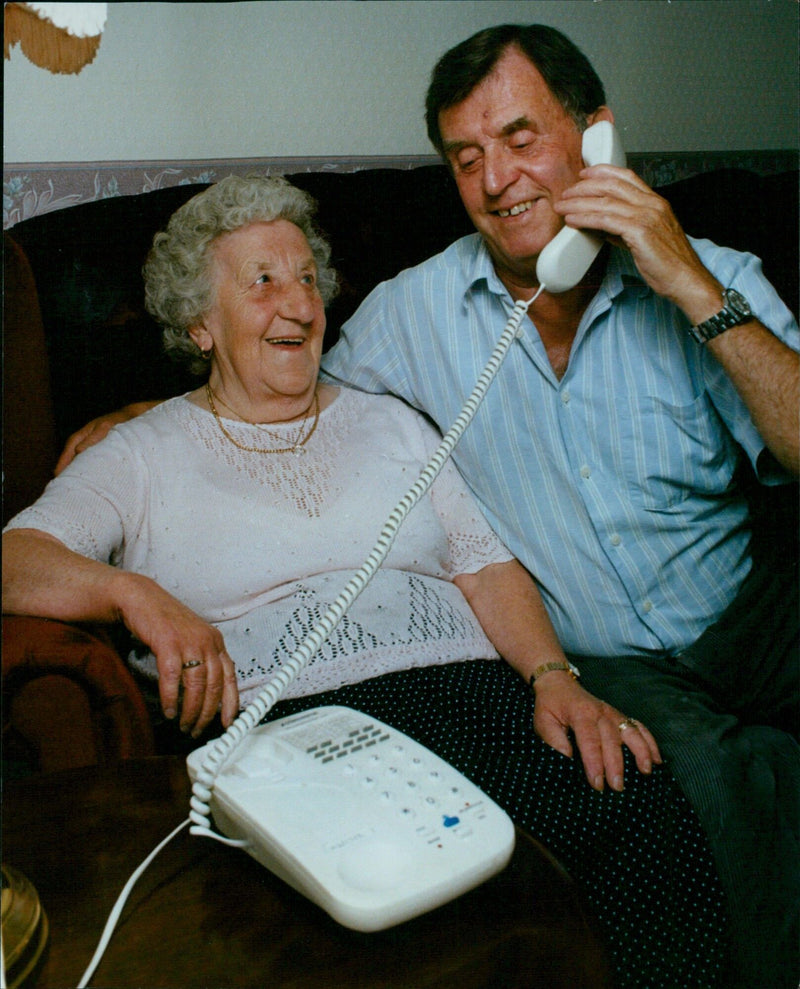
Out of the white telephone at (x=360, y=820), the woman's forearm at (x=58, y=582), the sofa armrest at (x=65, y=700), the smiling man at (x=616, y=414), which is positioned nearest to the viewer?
the white telephone at (x=360, y=820)

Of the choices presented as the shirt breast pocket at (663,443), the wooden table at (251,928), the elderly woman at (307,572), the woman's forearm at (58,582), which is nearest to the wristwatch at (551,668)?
the elderly woman at (307,572)

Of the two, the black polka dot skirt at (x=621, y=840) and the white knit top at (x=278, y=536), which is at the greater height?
the white knit top at (x=278, y=536)

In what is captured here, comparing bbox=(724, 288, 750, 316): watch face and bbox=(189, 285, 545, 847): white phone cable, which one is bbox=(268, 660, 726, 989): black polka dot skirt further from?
bbox=(724, 288, 750, 316): watch face

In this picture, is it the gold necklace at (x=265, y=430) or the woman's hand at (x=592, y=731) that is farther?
the gold necklace at (x=265, y=430)

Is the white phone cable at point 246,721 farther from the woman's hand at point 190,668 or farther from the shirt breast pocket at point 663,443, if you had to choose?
the shirt breast pocket at point 663,443

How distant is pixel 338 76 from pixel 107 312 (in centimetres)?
44

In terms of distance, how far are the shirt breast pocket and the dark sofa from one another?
0.13m

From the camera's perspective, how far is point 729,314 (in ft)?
2.97

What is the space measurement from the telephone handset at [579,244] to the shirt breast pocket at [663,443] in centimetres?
20

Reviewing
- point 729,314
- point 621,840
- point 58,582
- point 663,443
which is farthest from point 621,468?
point 58,582

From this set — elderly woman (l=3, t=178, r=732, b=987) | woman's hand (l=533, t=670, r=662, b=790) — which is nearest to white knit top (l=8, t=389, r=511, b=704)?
elderly woman (l=3, t=178, r=732, b=987)

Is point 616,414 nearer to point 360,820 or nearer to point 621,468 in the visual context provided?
point 621,468

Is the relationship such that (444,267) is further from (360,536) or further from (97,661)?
(97,661)

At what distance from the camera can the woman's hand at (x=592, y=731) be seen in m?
0.82
